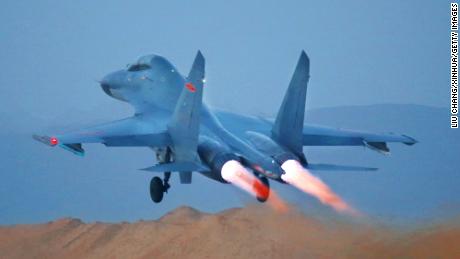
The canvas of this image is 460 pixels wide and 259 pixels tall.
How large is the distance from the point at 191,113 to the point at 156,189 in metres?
4.90

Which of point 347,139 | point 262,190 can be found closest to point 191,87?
point 262,190

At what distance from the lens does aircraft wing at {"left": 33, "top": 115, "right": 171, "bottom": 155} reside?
3148cm

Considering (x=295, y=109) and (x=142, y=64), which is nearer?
(x=295, y=109)

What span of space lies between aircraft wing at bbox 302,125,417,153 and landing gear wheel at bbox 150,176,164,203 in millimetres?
6619

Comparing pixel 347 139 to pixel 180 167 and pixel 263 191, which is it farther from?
pixel 180 167

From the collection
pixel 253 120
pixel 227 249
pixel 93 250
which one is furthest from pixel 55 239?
pixel 253 120

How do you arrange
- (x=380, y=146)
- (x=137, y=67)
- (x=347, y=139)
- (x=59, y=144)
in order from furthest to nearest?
(x=137, y=67) < (x=380, y=146) < (x=347, y=139) < (x=59, y=144)

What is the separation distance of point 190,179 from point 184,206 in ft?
145

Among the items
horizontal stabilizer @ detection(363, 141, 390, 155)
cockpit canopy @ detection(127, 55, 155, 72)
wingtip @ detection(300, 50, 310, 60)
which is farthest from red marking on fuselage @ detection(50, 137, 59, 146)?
horizontal stabilizer @ detection(363, 141, 390, 155)

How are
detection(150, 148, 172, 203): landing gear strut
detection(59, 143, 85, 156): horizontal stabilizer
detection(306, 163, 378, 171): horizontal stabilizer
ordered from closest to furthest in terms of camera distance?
detection(306, 163, 378, 171): horizontal stabilizer, detection(59, 143, 85, 156): horizontal stabilizer, detection(150, 148, 172, 203): landing gear strut

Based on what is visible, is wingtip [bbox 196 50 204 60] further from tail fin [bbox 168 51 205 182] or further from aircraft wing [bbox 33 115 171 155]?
aircraft wing [bbox 33 115 171 155]

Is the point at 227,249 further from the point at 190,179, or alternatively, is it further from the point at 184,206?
the point at 190,179

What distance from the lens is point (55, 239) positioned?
73.1 meters

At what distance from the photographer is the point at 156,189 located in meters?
33.2
